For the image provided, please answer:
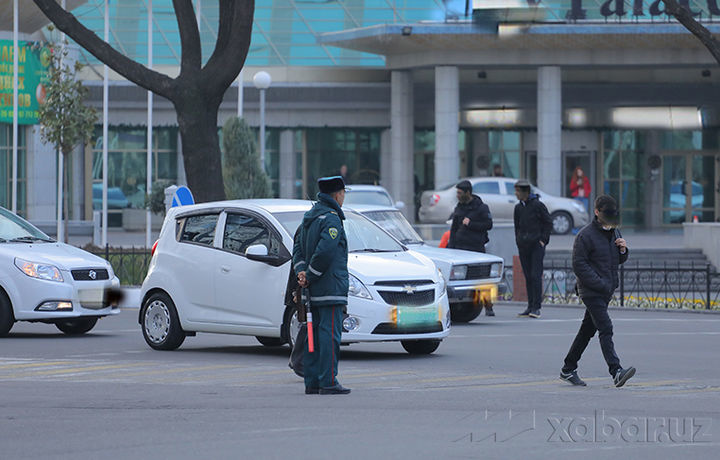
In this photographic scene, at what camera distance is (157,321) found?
1608 centimetres

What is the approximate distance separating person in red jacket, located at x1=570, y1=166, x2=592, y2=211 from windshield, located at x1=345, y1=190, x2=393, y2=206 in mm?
19368

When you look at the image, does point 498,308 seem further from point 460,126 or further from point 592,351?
point 460,126

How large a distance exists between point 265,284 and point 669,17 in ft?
Answer: 96.7

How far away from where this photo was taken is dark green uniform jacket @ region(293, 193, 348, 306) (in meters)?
11.8

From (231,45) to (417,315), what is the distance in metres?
13.1

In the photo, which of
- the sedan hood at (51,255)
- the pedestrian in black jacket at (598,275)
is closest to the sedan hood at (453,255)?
the sedan hood at (51,255)

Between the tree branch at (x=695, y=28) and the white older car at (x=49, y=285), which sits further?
the tree branch at (x=695, y=28)

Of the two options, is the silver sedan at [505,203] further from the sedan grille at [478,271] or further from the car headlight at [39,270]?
the car headlight at [39,270]

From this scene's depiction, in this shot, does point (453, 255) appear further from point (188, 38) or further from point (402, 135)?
point (402, 135)

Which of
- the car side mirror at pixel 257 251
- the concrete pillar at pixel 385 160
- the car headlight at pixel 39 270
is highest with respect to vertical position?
the concrete pillar at pixel 385 160

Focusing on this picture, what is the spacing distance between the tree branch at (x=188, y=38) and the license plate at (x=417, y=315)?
13347 millimetres

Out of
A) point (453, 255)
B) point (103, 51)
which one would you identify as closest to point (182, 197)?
point (103, 51)

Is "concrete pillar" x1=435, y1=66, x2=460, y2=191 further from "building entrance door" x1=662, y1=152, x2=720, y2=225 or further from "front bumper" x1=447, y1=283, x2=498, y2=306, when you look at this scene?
"front bumper" x1=447, y1=283, x2=498, y2=306

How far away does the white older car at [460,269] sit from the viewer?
64.7 ft
